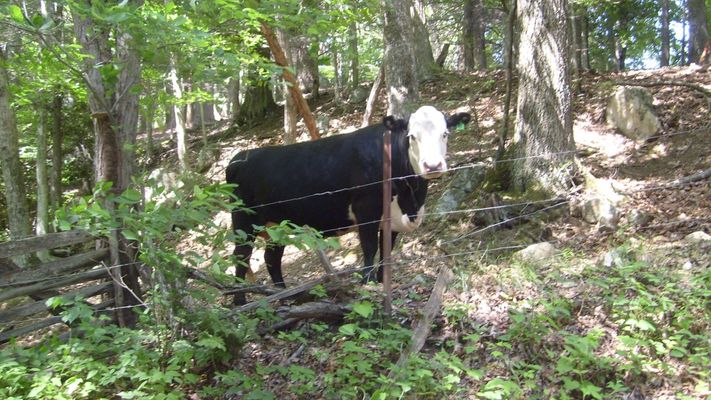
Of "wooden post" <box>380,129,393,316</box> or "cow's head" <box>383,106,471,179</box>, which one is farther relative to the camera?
"cow's head" <box>383,106,471,179</box>

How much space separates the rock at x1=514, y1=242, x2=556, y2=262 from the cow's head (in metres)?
1.38

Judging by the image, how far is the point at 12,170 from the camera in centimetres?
1009

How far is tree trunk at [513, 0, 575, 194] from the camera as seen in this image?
7418 millimetres

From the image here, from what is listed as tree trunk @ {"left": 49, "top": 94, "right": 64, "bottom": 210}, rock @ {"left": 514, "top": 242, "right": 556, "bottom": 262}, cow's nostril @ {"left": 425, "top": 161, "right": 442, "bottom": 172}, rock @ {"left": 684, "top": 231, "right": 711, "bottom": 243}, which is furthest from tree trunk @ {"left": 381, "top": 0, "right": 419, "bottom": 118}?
tree trunk @ {"left": 49, "top": 94, "right": 64, "bottom": 210}

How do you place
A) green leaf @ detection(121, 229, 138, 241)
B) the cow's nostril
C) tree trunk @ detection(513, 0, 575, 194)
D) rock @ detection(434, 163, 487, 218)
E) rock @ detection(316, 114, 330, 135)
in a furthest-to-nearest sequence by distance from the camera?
1. rock @ detection(316, 114, 330, 135)
2. rock @ detection(434, 163, 487, 218)
3. tree trunk @ detection(513, 0, 575, 194)
4. the cow's nostril
5. green leaf @ detection(121, 229, 138, 241)

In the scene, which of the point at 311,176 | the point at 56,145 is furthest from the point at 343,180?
the point at 56,145

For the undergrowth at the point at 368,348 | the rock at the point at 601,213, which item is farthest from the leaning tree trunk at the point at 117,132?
the rock at the point at 601,213

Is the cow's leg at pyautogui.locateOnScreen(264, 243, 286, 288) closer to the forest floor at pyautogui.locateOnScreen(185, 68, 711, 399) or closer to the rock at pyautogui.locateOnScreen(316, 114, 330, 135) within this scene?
the forest floor at pyautogui.locateOnScreen(185, 68, 711, 399)

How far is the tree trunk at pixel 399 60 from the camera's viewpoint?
9766 mm

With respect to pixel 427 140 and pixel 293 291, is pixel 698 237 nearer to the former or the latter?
pixel 427 140

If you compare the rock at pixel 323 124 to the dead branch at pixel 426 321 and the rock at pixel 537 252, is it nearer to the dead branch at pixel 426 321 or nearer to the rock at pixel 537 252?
the rock at pixel 537 252

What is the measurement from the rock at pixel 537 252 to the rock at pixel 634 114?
450cm

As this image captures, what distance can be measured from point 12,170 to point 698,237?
10726 mm

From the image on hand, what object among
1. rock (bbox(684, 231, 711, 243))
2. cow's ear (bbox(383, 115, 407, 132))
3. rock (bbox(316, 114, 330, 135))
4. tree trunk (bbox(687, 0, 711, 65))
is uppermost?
tree trunk (bbox(687, 0, 711, 65))
